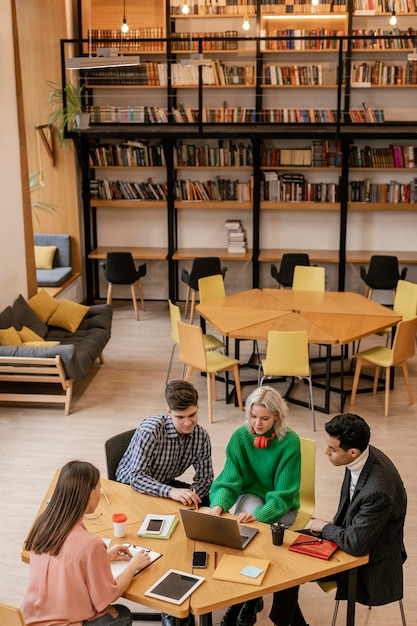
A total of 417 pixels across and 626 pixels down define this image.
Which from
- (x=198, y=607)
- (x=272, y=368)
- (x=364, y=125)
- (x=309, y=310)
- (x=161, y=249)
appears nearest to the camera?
(x=198, y=607)

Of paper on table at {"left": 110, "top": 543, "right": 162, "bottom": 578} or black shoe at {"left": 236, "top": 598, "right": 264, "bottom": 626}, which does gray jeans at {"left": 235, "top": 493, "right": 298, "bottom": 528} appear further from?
paper on table at {"left": 110, "top": 543, "right": 162, "bottom": 578}

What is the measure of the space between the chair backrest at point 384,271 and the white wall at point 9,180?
14.2ft

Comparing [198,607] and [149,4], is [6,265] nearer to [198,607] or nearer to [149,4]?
[149,4]

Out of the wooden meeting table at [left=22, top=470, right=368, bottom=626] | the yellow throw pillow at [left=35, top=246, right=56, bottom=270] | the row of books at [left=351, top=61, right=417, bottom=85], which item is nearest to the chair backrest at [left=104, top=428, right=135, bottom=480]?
the wooden meeting table at [left=22, top=470, right=368, bottom=626]

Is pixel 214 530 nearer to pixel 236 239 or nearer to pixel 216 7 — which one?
pixel 236 239

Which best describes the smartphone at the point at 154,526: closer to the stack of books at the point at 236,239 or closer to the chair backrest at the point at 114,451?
the chair backrest at the point at 114,451

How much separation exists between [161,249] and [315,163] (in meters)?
2.43

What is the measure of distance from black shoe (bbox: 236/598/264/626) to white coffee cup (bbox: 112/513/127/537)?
31.2 inches

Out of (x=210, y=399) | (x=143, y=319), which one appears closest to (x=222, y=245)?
(x=143, y=319)

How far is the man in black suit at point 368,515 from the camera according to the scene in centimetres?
365

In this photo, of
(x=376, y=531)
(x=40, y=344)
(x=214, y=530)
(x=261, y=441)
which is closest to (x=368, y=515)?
(x=376, y=531)

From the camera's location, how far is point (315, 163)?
35.9 ft

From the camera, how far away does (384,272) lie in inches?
401

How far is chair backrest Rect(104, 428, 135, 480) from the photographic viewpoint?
4.61 meters
